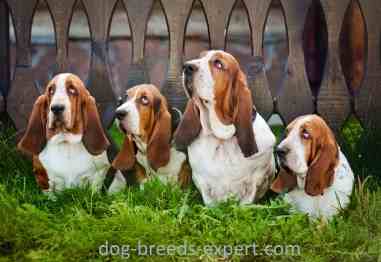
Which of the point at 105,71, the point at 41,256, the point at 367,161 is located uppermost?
the point at 105,71

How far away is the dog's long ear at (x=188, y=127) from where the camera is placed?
420 cm

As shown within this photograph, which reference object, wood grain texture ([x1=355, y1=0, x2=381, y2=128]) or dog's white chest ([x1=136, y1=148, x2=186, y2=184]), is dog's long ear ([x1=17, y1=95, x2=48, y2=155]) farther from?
wood grain texture ([x1=355, y1=0, x2=381, y2=128])

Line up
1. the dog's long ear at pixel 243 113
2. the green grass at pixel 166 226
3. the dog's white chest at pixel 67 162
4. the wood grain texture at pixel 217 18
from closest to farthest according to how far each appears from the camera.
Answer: the green grass at pixel 166 226 < the dog's long ear at pixel 243 113 < the dog's white chest at pixel 67 162 < the wood grain texture at pixel 217 18

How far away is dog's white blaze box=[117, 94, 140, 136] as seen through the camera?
418cm

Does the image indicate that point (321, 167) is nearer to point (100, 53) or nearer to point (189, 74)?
point (189, 74)

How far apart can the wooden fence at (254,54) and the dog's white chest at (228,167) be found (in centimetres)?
48

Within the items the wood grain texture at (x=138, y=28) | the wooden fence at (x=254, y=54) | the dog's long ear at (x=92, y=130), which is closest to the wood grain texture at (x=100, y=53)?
the wooden fence at (x=254, y=54)

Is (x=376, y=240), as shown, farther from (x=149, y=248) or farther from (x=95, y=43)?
(x=95, y=43)

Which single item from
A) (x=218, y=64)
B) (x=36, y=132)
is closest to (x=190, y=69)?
(x=218, y=64)

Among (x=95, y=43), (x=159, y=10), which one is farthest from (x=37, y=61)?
(x=159, y=10)

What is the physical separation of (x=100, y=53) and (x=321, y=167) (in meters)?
1.47

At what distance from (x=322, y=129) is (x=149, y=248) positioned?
1060 millimetres

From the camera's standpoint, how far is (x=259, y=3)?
15.1ft

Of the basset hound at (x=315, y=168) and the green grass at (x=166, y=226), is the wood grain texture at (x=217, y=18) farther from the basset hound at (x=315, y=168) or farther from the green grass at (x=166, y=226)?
the green grass at (x=166, y=226)
